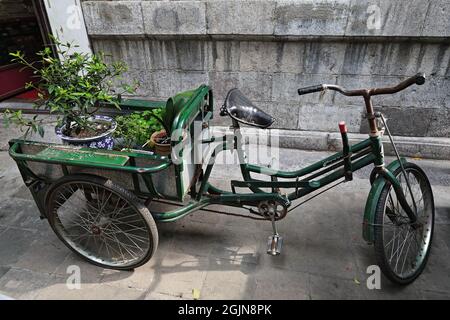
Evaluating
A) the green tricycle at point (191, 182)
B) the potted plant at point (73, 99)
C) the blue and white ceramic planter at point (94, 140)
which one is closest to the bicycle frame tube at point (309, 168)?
the green tricycle at point (191, 182)

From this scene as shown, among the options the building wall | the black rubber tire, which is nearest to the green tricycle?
the black rubber tire

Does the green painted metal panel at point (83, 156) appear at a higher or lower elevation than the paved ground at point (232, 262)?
higher

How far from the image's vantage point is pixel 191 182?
254 cm

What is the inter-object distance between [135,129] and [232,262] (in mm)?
1442

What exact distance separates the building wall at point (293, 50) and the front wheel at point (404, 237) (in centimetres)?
180

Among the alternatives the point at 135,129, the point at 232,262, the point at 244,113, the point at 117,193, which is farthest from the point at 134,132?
the point at 232,262

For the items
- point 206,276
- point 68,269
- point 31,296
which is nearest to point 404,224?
point 206,276

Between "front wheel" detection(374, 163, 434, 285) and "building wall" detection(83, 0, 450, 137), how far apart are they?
5.92 feet

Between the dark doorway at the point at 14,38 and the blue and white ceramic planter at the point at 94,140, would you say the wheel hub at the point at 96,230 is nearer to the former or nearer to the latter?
the blue and white ceramic planter at the point at 94,140

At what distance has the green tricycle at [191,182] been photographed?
221cm

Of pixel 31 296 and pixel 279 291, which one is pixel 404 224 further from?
pixel 31 296
